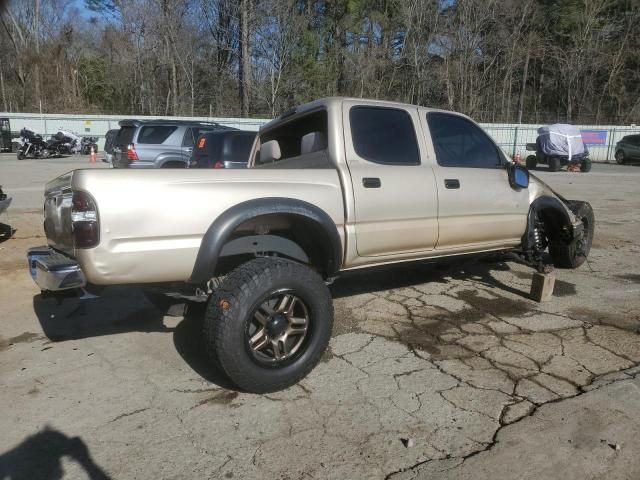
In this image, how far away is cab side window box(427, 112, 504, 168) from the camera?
14.3 feet

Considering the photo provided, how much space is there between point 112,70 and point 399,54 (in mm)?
21476

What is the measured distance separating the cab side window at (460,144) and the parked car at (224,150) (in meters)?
5.72

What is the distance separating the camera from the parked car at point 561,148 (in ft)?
68.2

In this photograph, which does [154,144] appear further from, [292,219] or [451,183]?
[292,219]

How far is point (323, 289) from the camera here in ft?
10.9

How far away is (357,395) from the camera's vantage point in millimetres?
3223

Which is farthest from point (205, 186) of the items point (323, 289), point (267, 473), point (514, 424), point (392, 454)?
point (514, 424)

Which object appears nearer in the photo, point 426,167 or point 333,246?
point 333,246

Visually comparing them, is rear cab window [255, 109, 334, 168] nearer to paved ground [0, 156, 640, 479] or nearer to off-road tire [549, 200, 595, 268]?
paved ground [0, 156, 640, 479]

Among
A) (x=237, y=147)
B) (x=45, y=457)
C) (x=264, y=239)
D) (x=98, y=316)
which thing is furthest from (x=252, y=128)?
(x=45, y=457)

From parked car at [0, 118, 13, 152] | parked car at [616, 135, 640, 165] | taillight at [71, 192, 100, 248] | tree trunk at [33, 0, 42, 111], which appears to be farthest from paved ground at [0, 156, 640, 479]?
tree trunk at [33, 0, 42, 111]

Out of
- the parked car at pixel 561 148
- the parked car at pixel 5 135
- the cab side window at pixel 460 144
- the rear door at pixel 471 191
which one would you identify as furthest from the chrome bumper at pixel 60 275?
the parked car at pixel 5 135

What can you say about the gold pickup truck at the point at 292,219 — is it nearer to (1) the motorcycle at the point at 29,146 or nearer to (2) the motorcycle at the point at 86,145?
(1) the motorcycle at the point at 29,146

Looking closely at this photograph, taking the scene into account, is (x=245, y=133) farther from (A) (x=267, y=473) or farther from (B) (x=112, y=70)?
(B) (x=112, y=70)
